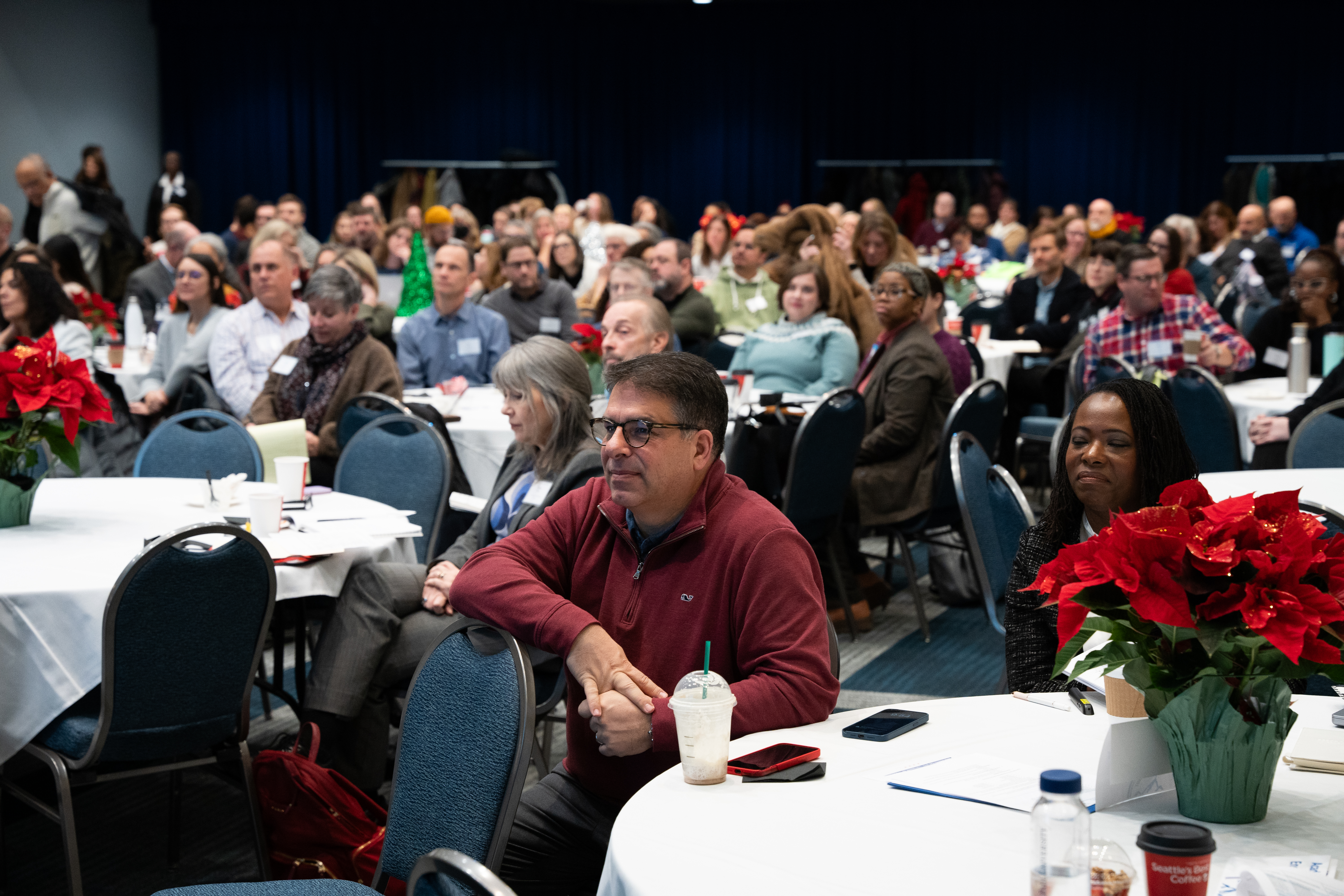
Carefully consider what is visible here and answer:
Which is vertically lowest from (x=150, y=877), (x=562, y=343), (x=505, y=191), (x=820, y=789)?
(x=150, y=877)

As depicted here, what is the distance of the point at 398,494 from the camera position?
410 centimetres

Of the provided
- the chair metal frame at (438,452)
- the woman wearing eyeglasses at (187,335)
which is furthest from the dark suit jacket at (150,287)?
the chair metal frame at (438,452)

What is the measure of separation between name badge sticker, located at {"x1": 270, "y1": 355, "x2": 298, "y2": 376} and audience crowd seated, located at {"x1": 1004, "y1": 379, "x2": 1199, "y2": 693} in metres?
3.65

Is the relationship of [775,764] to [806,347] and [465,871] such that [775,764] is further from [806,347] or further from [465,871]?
[806,347]

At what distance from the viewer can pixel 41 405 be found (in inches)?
126

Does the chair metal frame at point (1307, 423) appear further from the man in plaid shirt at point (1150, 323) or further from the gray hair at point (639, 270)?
the gray hair at point (639, 270)

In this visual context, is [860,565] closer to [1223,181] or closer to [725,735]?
[725,735]

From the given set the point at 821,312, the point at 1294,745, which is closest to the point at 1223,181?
the point at 821,312

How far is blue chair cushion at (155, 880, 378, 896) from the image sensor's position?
2049 mm

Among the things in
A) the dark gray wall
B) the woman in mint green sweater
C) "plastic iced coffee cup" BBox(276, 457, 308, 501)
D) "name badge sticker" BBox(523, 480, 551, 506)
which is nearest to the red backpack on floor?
"name badge sticker" BBox(523, 480, 551, 506)

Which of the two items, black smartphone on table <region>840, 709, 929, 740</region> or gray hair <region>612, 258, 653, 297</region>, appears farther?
gray hair <region>612, 258, 653, 297</region>

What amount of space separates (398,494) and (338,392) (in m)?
1.26

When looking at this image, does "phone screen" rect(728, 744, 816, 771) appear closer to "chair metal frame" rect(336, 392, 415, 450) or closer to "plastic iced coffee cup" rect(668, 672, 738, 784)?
"plastic iced coffee cup" rect(668, 672, 738, 784)

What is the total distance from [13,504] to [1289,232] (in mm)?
11794
